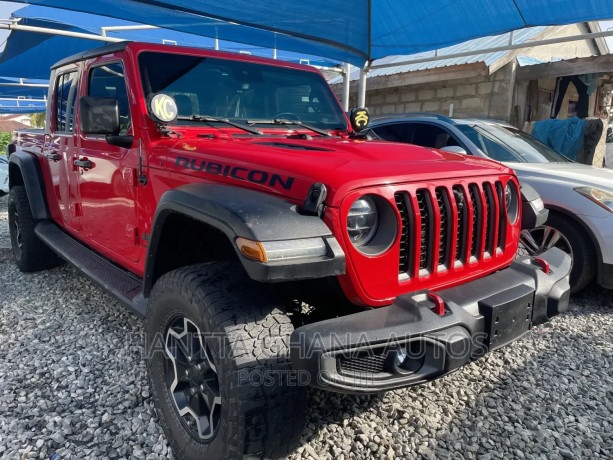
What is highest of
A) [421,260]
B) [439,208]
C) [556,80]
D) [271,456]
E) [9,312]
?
[556,80]

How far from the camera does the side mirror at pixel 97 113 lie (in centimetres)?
237

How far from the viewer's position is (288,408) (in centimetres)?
164

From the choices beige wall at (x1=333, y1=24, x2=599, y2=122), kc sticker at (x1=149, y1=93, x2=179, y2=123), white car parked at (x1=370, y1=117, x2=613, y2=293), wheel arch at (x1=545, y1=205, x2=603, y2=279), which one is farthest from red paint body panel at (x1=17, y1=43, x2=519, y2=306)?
beige wall at (x1=333, y1=24, x2=599, y2=122)

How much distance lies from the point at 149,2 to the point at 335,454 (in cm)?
446

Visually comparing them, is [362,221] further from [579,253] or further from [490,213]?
[579,253]

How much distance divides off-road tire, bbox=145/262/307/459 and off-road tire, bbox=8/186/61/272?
3.32 metres

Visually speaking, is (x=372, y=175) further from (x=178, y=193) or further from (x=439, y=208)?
(x=178, y=193)

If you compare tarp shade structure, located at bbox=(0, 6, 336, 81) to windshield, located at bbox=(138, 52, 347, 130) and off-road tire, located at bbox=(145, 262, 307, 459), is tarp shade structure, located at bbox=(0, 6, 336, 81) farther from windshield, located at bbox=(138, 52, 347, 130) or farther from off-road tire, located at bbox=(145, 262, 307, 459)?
off-road tire, located at bbox=(145, 262, 307, 459)

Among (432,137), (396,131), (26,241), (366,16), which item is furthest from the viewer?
(396,131)

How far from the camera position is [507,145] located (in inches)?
191

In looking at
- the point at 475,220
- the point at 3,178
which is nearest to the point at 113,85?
the point at 475,220

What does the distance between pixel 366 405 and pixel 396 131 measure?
3979 millimetres

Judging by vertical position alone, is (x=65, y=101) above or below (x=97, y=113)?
above

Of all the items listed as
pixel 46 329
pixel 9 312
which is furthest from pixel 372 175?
pixel 9 312
